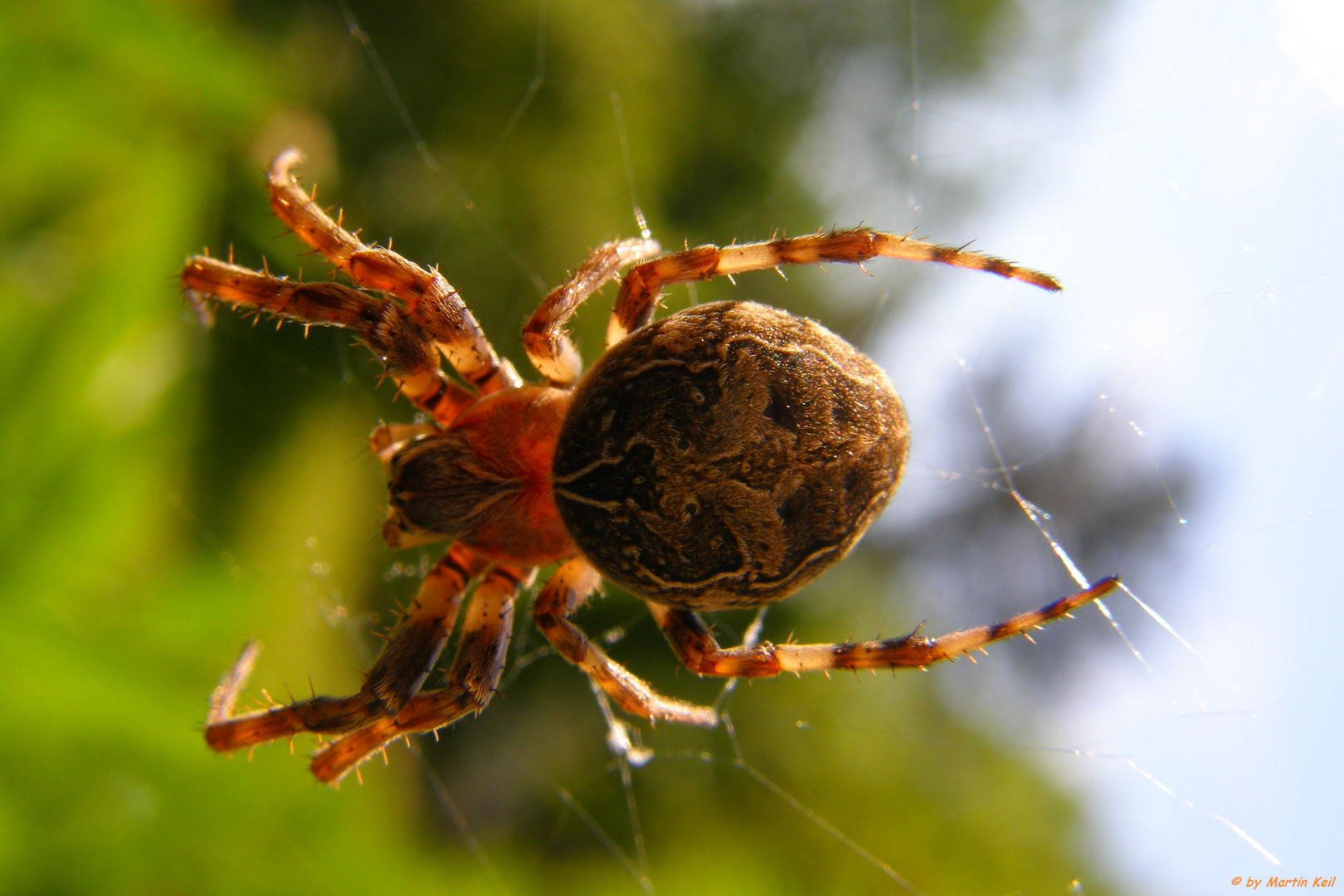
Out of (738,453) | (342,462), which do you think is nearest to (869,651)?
(738,453)

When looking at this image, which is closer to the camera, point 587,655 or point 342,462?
point 587,655

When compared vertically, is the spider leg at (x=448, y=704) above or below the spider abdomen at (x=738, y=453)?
below

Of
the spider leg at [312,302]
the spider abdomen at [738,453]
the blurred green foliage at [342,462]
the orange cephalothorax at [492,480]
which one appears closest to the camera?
the spider abdomen at [738,453]

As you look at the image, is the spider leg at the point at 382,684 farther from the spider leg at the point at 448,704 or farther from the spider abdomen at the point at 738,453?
the spider abdomen at the point at 738,453

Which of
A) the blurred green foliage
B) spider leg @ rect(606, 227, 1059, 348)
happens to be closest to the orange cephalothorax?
Answer: spider leg @ rect(606, 227, 1059, 348)

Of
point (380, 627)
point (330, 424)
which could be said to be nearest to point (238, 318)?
point (330, 424)

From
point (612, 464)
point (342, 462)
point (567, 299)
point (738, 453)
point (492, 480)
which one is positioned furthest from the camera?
point (342, 462)

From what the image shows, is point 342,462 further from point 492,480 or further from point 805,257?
point 805,257

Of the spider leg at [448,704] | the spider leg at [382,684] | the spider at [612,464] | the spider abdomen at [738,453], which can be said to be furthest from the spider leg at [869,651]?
the spider leg at [382,684]
